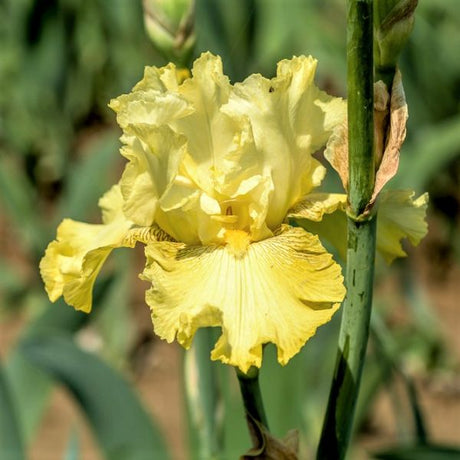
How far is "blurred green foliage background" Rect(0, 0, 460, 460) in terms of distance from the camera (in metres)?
1.12

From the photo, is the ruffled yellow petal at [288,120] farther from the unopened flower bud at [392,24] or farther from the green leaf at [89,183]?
the green leaf at [89,183]

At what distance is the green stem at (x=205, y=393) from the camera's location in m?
0.90

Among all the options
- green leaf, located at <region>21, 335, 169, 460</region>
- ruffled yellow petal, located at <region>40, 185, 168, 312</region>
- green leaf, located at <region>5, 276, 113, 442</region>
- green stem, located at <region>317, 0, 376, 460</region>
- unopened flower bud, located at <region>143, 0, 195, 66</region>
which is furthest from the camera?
green leaf, located at <region>5, 276, 113, 442</region>

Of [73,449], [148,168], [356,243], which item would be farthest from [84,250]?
[73,449]

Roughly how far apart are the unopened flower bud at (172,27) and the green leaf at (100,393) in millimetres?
402

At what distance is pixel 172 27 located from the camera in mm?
850

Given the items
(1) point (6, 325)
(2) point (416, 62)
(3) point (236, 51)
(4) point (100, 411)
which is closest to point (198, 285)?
(4) point (100, 411)

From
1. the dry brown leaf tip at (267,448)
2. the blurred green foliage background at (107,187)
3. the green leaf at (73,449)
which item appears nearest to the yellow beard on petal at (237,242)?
the dry brown leaf tip at (267,448)

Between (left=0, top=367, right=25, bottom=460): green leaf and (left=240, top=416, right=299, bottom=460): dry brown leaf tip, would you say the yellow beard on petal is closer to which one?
(left=240, top=416, right=299, bottom=460): dry brown leaf tip

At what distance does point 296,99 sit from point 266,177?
59mm

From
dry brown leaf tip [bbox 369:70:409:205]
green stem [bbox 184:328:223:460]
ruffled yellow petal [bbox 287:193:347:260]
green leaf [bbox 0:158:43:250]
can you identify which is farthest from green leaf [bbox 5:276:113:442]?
green leaf [bbox 0:158:43:250]

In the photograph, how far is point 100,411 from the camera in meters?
1.09

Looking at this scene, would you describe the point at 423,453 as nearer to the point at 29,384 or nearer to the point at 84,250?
the point at 84,250

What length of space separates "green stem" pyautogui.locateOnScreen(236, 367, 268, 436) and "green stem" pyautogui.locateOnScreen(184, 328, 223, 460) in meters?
0.24
